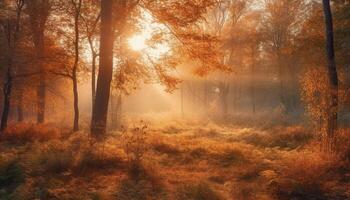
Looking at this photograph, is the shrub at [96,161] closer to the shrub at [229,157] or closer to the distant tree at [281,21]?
the shrub at [229,157]

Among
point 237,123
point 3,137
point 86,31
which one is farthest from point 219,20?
point 3,137

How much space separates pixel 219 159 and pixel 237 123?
17.3 m

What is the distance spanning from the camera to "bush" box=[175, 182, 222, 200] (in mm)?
6914

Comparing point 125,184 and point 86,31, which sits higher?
point 86,31

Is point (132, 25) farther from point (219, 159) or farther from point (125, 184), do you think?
point (125, 184)

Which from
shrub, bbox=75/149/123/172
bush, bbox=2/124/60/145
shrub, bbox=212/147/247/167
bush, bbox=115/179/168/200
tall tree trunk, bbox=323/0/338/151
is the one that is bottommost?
bush, bbox=115/179/168/200

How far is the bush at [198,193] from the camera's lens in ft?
22.7

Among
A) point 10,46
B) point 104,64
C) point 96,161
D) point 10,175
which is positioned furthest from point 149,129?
point 10,46

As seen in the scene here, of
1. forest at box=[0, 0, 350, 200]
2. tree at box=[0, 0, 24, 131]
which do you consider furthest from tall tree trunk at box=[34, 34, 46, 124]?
tree at box=[0, 0, 24, 131]

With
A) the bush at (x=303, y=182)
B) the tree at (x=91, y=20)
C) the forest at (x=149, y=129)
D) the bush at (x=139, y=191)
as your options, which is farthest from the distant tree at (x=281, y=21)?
the bush at (x=139, y=191)

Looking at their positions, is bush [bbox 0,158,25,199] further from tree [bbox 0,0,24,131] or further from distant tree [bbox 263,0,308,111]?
distant tree [bbox 263,0,308,111]

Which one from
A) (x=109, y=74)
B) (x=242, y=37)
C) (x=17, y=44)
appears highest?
(x=242, y=37)

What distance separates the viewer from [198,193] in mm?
6992

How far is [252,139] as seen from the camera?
16.5 metres
